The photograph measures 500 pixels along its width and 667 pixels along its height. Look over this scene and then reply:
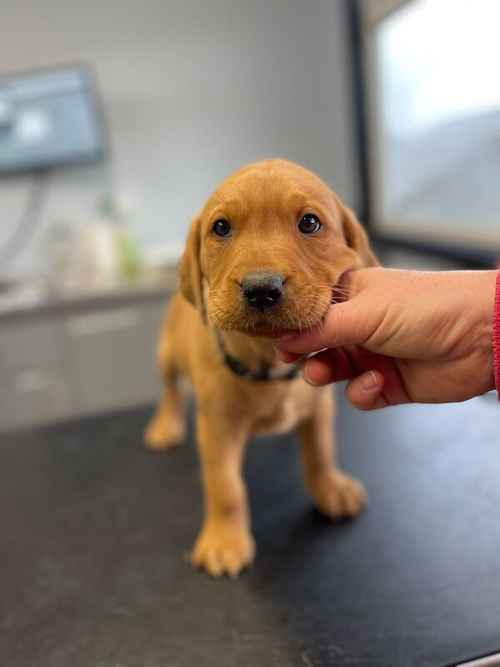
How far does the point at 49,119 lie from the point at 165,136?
55cm

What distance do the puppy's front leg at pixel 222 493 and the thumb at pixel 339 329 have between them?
246mm

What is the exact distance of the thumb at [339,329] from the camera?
70cm

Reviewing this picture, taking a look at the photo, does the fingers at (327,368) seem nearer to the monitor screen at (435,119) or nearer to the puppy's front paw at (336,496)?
the puppy's front paw at (336,496)

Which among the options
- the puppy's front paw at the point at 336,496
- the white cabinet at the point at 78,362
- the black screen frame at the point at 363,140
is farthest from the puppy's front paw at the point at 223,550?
the black screen frame at the point at 363,140

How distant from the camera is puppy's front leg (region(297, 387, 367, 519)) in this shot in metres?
0.94

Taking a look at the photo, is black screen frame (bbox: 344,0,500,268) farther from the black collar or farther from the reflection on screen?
the black collar

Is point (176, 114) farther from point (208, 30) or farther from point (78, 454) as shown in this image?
point (78, 454)

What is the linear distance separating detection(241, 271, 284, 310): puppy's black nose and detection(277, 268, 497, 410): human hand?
8 centimetres

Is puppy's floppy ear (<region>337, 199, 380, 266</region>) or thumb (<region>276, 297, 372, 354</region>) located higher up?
puppy's floppy ear (<region>337, 199, 380, 266</region>)

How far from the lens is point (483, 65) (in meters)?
1.71

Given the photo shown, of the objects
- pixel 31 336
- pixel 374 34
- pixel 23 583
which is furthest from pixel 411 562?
pixel 374 34

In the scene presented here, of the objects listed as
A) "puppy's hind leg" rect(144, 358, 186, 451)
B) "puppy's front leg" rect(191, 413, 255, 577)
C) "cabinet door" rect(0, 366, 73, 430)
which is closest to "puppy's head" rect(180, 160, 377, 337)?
"puppy's front leg" rect(191, 413, 255, 577)

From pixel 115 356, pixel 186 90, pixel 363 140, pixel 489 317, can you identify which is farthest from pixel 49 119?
pixel 489 317

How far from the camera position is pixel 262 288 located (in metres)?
0.63
